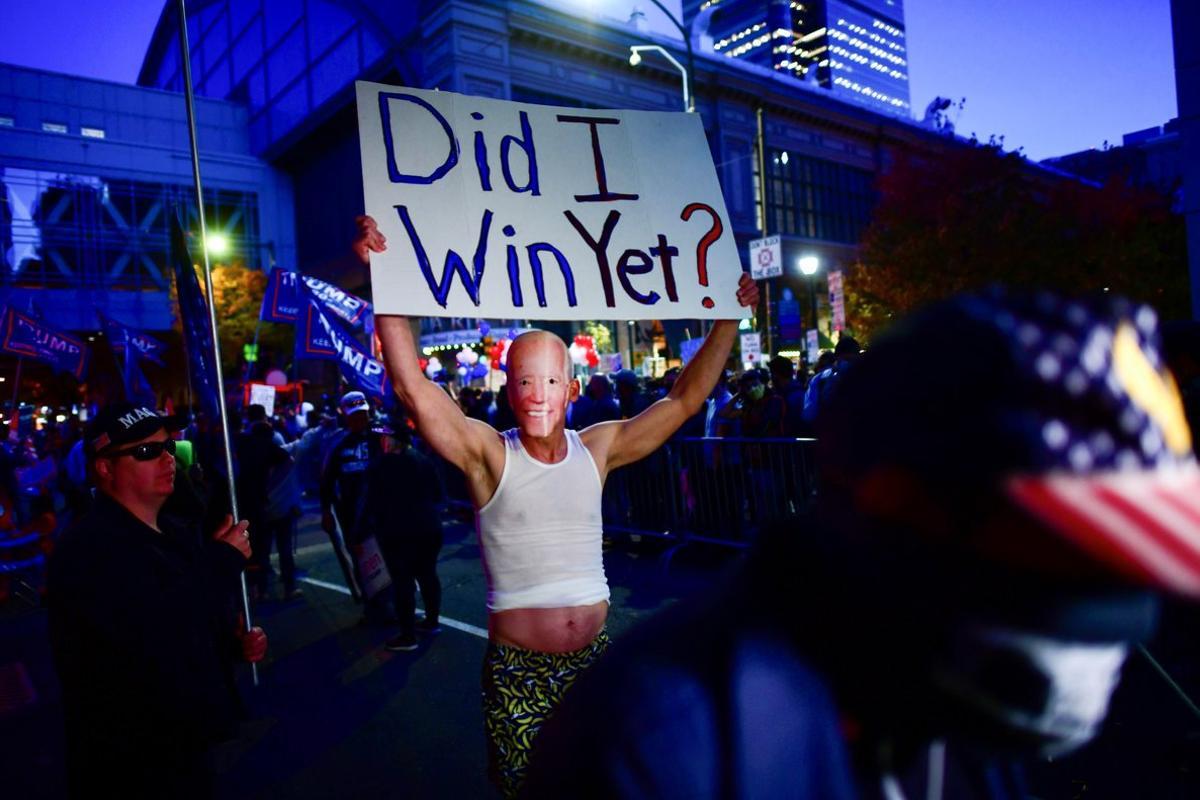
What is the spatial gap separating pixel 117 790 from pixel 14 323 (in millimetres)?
13647

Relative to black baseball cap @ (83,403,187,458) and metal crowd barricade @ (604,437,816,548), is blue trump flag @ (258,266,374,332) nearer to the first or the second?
metal crowd barricade @ (604,437,816,548)

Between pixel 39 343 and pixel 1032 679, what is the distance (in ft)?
52.2

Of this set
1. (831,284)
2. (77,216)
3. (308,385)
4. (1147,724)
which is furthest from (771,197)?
(1147,724)

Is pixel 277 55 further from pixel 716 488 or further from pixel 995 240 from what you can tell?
pixel 716 488

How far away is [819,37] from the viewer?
5659 inches

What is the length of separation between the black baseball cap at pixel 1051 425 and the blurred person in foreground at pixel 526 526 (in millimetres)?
1866

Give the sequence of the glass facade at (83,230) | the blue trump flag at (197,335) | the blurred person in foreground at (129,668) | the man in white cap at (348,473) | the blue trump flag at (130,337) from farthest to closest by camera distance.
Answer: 1. the glass facade at (83,230)
2. the blue trump flag at (130,337)
3. the man in white cap at (348,473)
4. the blue trump flag at (197,335)
5. the blurred person in foreground at (129,668)

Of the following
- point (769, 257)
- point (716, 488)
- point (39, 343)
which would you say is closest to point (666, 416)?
point (716, 488)

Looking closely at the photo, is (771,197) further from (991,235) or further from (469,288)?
(469,288)

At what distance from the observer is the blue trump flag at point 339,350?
8617mm

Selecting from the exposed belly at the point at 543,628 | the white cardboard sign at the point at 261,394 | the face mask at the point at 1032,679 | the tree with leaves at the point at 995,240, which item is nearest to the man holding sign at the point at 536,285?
the exposed belly at the point at 543,628

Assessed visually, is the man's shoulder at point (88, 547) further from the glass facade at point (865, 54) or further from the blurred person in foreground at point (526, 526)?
the glass facade at point (865, 54)

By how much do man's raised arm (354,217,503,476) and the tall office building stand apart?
14086cm

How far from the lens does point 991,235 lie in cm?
2916
